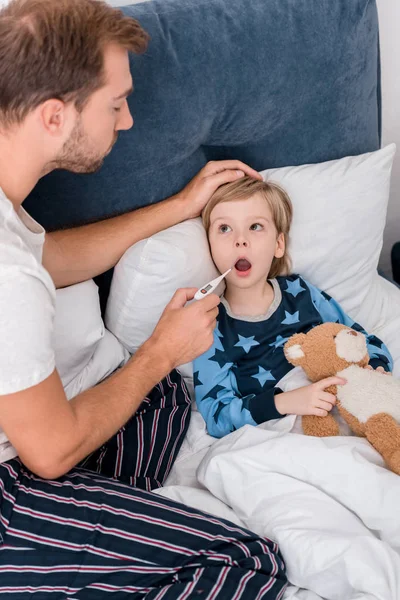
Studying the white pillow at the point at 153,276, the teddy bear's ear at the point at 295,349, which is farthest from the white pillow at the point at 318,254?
the teddy bear's ear at the point at 295,349

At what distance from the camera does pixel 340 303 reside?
1.86m

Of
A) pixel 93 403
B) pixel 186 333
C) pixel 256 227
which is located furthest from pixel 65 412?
pixel 256 227

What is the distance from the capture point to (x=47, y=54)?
47.3 inches

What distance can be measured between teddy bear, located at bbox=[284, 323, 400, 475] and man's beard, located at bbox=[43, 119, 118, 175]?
0.58 meters

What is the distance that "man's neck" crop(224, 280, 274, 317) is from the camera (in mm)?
1727

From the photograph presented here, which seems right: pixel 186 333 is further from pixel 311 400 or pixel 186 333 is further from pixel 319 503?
pixel 319 503

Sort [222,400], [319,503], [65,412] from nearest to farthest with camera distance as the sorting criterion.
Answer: [65,412]
[319,503]
[222,400]

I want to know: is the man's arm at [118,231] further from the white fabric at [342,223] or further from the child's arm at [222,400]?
the child's arm at [222,400]

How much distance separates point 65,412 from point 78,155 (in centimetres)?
47

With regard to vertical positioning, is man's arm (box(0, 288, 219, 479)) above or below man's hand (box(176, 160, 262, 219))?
below

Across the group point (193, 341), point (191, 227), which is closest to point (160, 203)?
point (191, 227)

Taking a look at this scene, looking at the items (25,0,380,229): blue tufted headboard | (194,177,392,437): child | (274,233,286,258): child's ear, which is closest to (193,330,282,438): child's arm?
(194,177,392,437): child

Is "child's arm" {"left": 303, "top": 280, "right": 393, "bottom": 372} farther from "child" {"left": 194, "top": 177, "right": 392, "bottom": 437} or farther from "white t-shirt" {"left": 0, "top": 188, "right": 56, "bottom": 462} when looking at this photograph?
"white t-shirt" {"left": 0, "top": 188, "right": 56, "bottom": 462}

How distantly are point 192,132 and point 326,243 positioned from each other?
1.45 feet
